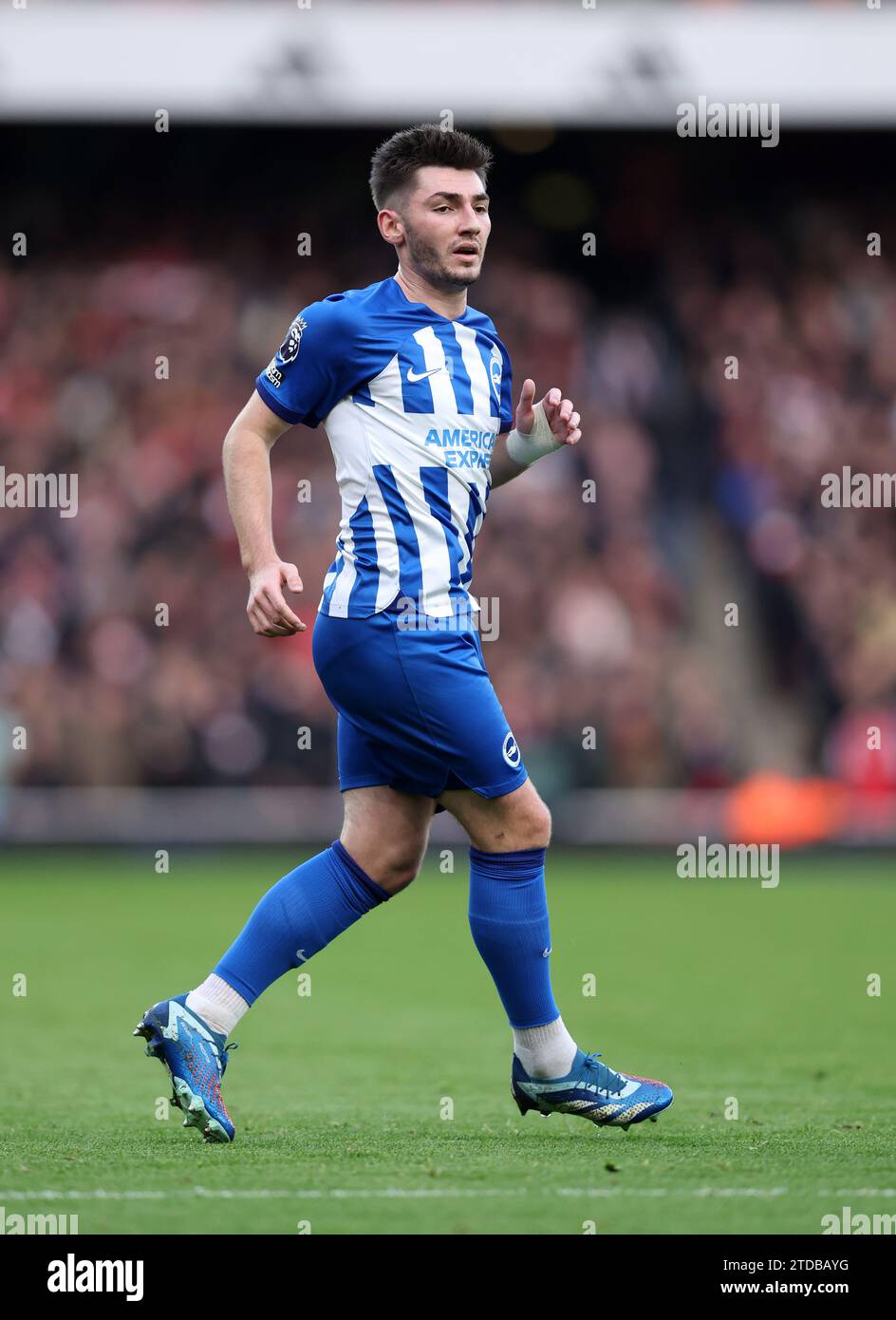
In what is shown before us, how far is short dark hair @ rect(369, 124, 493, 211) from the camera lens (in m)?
4.87

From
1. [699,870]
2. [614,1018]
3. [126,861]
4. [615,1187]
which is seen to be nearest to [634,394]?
[699,870]

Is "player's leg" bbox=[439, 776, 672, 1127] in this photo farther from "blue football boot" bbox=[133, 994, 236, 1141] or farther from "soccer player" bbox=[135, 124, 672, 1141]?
"blue football boot" bbox=[133, 994, 236, 1141]

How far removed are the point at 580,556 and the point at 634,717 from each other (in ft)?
5.46

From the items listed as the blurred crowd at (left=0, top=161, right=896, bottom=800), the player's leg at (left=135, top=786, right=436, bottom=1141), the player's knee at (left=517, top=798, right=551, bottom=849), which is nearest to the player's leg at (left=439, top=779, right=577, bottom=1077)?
the player's knee at (left=517, top=798, right=551, bottom=849)

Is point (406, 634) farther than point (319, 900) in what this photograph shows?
No

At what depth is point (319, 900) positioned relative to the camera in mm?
4867

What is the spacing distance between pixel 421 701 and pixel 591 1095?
3.66 feet

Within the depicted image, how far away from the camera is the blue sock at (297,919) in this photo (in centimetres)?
485

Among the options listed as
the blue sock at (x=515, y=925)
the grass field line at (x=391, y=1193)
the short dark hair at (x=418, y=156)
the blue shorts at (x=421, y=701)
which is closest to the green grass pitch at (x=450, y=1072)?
the grass field line at (x=391, y=1193)

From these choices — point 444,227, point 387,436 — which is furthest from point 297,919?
point 444,227

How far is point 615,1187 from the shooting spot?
4148 millimetres

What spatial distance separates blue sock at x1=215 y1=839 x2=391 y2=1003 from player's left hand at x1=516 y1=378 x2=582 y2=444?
1.21 meters

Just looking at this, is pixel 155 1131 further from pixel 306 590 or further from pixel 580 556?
pixel 580 556

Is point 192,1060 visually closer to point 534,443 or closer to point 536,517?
point 534,443
